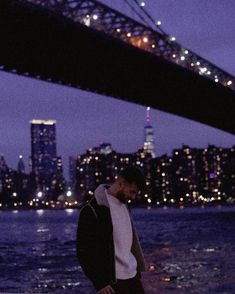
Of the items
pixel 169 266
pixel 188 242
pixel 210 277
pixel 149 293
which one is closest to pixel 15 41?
pixel 188 242

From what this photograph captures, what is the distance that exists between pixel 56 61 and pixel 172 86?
402 inches

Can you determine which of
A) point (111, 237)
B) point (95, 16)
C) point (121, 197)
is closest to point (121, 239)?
point (111, 237)

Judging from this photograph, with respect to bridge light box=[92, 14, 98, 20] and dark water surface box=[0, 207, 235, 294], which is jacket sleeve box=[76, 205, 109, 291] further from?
bridge light box=[92, 14, 98, 20]

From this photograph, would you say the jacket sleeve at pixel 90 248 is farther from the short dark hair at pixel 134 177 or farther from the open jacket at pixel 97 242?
the short dark hair at pixel 134 177

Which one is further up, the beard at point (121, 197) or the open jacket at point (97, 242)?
the beard at point (121, 197)

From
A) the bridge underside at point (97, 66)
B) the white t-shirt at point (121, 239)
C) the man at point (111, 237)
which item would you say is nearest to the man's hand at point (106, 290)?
the man at point (111, 237)

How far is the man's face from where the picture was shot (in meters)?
3.93

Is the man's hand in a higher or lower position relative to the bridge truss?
lower

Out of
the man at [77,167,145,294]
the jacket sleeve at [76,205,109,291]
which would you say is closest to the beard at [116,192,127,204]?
the man at [77,167,145,294]

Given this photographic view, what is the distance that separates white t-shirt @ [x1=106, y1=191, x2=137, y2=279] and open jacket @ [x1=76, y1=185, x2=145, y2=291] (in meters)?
0.06

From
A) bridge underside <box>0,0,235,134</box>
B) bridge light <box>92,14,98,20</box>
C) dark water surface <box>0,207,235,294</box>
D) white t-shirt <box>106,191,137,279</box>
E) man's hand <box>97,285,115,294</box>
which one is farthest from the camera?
bridge light <box>92,14,98,20</box>

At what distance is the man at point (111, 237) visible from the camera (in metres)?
3.89

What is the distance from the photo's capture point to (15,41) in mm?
30953

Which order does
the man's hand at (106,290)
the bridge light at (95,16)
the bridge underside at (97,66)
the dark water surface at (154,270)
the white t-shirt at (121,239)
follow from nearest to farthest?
the man's hand at (106,290)
the white t-shirt at (121,239)
the dark water surface at (154,270)
the bridge underside at (97,66)
the bridge light at (95,16)
